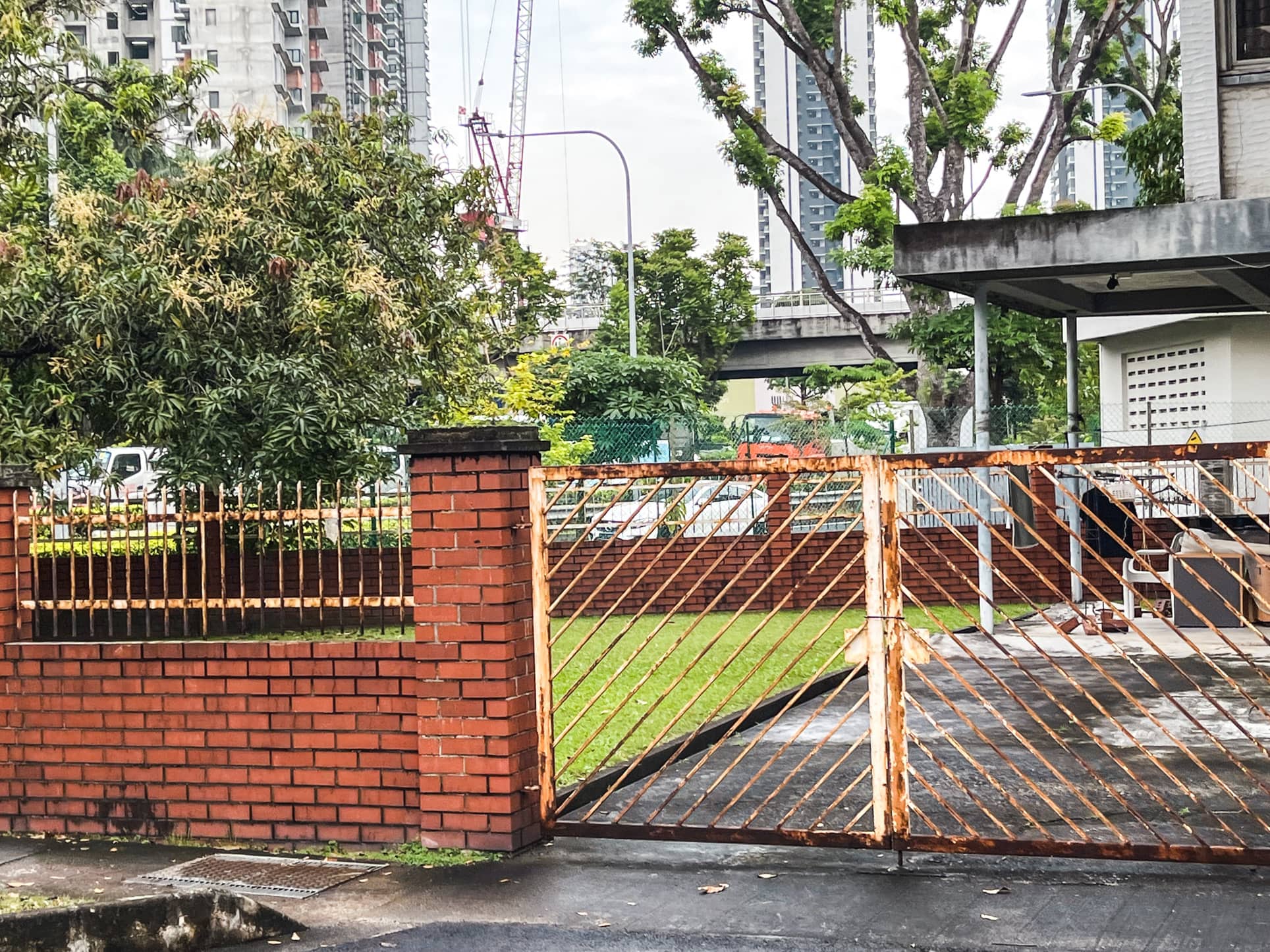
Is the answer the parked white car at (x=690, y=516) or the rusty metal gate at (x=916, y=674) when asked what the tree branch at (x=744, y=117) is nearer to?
the parked white car at (x=690, y=516)

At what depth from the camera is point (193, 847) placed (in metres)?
6.62

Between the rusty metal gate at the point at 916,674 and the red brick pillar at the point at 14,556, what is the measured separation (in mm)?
2656

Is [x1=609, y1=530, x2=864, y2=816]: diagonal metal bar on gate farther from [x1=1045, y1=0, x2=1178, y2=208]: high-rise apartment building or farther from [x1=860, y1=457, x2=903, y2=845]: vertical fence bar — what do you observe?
[x1=1045, y1=0, x2=1178, y2=208]: high-rise apartment building

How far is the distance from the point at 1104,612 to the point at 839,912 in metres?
9.66

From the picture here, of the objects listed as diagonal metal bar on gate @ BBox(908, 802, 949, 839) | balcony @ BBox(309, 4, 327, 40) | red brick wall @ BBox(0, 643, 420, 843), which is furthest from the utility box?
balcony @ BBox(309, 4, 327, 40)

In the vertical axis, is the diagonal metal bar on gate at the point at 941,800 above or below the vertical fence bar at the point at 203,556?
below

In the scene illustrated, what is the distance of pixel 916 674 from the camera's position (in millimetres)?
10375

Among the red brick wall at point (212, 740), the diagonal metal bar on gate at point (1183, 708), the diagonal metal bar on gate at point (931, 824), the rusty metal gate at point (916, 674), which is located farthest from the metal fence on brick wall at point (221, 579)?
the diagonal metal bar on gate at point (1183, 708)

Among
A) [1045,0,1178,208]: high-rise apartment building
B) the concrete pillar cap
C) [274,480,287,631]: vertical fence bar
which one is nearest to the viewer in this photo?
the concrete pillar cap

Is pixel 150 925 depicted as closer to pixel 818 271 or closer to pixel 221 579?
pixel 221 579

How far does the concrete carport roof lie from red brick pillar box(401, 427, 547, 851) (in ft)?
20.5

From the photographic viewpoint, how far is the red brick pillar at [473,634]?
20.5 feet

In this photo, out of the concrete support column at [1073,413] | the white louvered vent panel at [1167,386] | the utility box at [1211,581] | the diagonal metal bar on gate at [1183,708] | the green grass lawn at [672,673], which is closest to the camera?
the diagonal metal bar on gate at [1183,708]

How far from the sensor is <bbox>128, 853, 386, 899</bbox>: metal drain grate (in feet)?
19.1
